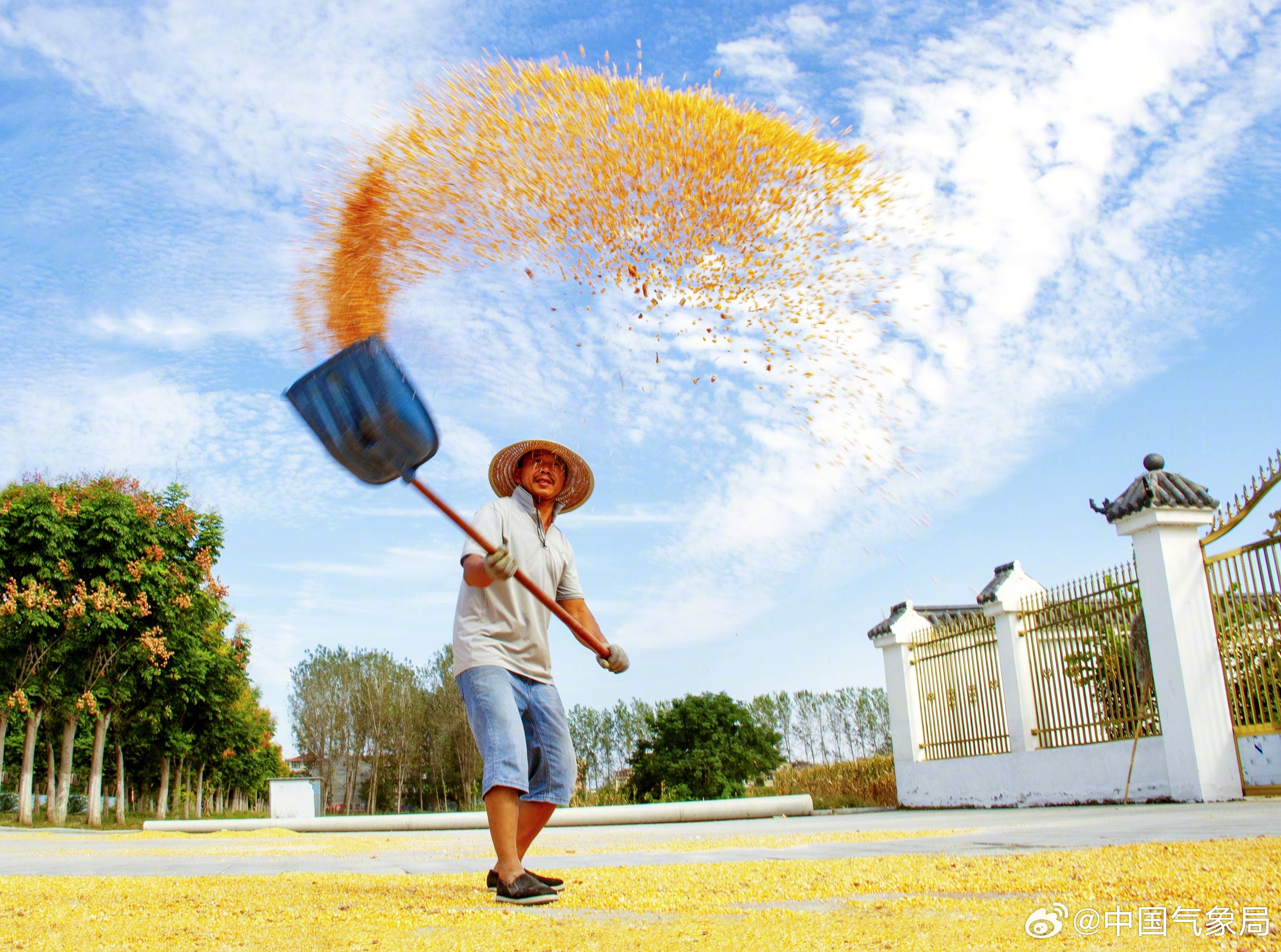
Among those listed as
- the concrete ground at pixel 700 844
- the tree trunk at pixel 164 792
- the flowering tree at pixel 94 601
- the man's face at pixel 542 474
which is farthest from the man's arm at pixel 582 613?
the tree trunk at pixel 164 792

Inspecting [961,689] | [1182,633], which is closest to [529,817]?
[1182,633]

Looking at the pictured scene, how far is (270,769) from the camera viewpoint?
52375 mm

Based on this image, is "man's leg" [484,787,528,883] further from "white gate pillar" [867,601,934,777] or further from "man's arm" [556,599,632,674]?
"white gate pillar" [867,601,934,777]

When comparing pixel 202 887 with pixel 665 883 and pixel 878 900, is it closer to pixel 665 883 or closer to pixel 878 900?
pixel 665 883

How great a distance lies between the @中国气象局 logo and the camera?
217 cm

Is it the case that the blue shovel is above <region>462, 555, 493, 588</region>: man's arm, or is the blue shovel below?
above

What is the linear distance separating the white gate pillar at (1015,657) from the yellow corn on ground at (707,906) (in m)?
6.17

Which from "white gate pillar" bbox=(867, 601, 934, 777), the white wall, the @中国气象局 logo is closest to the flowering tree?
"white gate pillar" bbox=(867, 601, 934, 777)

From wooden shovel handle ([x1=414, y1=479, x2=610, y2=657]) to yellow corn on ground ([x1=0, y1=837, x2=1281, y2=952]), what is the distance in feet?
2.78

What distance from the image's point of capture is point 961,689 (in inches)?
426

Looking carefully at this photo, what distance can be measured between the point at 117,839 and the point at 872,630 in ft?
30.2

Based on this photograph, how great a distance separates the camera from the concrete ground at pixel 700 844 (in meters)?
4.34

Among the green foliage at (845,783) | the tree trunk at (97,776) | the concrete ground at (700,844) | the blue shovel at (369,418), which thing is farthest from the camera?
the tree trunk at (97,776)

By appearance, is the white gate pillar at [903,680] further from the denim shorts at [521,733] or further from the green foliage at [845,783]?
the denim shorts at [521,733]
